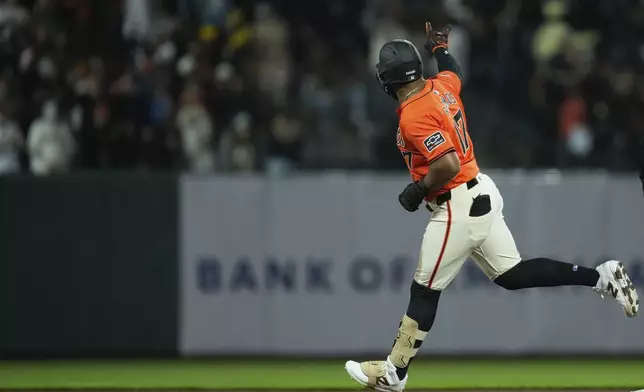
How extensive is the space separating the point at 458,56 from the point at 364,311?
424 centimetres

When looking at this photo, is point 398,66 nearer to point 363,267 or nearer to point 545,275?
point 545,275

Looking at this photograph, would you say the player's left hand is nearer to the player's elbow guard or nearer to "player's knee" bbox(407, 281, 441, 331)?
the player's elbow guard

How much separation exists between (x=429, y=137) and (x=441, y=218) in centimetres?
65

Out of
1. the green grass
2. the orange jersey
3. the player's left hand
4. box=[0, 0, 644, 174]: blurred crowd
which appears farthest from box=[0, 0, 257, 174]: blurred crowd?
the player's left hand

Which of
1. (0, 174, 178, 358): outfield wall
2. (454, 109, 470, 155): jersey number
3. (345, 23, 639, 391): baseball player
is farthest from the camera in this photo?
(0, 174, 178, 358): outfield wall

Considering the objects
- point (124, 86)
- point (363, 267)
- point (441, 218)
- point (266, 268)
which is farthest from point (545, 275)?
point (124, 86)

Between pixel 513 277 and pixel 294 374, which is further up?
pixel 513 277

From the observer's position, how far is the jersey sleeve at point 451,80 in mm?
8375

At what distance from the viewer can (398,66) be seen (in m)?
7.96

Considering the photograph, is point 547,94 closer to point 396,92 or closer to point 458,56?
point 458,56

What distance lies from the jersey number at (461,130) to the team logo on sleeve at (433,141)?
0.31 m

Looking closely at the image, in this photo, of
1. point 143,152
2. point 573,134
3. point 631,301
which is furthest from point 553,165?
point 631,301

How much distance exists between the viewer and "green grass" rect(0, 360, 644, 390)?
10109mm

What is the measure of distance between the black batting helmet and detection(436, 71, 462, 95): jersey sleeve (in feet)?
1.33
